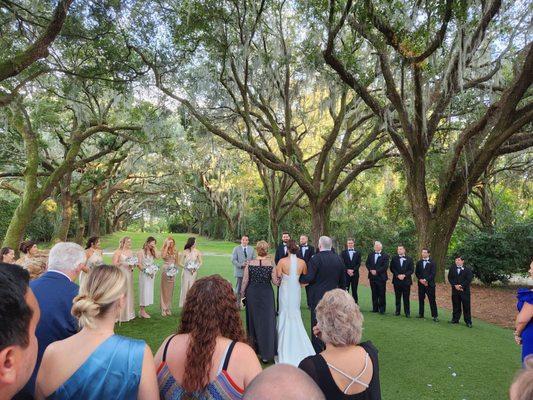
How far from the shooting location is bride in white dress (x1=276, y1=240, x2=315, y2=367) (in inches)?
256

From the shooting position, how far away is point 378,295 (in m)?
10.4

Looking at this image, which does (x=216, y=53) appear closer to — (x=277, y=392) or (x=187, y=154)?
(x=277, y=392)

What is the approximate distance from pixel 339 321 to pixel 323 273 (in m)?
4.17

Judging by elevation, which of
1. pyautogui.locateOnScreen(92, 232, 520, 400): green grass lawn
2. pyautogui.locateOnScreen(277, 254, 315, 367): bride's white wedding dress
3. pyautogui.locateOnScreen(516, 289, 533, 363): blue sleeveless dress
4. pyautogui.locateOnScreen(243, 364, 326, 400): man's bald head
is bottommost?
pyautogui.locateOnScreen(92, 232, 520, 400): green grass lawn

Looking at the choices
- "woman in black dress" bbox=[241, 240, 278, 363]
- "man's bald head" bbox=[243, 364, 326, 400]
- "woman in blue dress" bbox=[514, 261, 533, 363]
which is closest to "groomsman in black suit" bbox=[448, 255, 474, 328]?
"woman in black dress" bbox=[241, 240, 278, 363]

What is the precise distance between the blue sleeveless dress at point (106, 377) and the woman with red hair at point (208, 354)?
0.24 meters

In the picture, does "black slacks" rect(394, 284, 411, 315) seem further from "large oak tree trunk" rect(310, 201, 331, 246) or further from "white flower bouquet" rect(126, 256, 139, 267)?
"large oak tree trunk" rect(310, 201, 331, 246)

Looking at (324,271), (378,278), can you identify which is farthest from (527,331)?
(378,278)

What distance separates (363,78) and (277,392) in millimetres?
11925

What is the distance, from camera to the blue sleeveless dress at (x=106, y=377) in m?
2.02

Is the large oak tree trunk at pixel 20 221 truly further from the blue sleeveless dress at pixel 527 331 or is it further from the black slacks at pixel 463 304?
the blue sleeveless dress at pixel 527 331

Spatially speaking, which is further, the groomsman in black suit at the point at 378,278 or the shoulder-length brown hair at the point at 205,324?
the groomsman in black suit at the point at 378,278

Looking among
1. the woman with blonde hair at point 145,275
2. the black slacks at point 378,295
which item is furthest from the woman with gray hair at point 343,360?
the black slacks at point 378,295

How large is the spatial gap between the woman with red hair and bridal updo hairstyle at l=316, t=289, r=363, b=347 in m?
0.52
